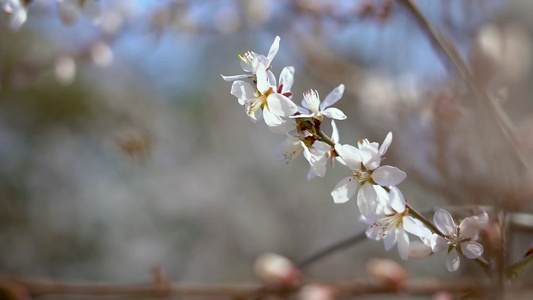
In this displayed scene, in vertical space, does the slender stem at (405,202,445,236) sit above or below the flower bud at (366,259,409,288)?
below

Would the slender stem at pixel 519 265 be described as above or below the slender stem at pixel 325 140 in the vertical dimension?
below

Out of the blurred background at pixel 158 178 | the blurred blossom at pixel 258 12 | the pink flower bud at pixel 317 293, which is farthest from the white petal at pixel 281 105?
the blurred background at pixel 158 178

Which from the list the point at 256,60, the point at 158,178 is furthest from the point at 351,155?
the point at 158,178

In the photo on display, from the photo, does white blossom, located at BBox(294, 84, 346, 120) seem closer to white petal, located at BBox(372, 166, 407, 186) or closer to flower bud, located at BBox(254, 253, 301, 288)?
white petal, located at BBox(372, 166, 407, 186)

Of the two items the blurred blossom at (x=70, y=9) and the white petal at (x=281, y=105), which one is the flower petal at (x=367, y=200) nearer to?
the white petal at (x=281, y=105)

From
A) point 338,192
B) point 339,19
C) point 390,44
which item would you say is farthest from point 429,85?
point 338,192

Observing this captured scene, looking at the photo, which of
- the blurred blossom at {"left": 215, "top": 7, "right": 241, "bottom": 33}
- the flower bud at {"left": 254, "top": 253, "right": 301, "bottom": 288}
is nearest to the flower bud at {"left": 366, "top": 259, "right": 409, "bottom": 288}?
the flower bud at {"left": 254, "top": 253, "right": 301, "bottom": 288}
